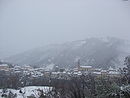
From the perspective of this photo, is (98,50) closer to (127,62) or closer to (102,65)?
(102,65)

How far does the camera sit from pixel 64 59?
398 feet

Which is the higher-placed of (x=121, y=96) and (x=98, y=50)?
(x=98, y=50)

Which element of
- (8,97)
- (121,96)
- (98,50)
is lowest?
(8,97)

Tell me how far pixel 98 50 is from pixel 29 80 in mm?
72468

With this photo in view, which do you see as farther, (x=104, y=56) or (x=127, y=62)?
(x=104, y=56)

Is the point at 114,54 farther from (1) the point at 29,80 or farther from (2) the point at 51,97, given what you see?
(2) the point at 51,97

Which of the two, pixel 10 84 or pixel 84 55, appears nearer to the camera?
pixel 10 84

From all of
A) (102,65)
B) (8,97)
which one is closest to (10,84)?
(8,97)

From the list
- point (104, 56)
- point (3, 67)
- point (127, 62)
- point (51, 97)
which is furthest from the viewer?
point (104, 56)

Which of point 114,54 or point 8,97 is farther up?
point 114,54

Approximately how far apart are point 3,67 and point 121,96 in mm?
68985

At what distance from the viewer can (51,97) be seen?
23266mm

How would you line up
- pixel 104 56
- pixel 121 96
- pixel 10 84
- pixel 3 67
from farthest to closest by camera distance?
pixel 104 56
pixel 3 67
pixel 10 84
pixel 121 96

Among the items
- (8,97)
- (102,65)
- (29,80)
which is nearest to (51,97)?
(8,97)
